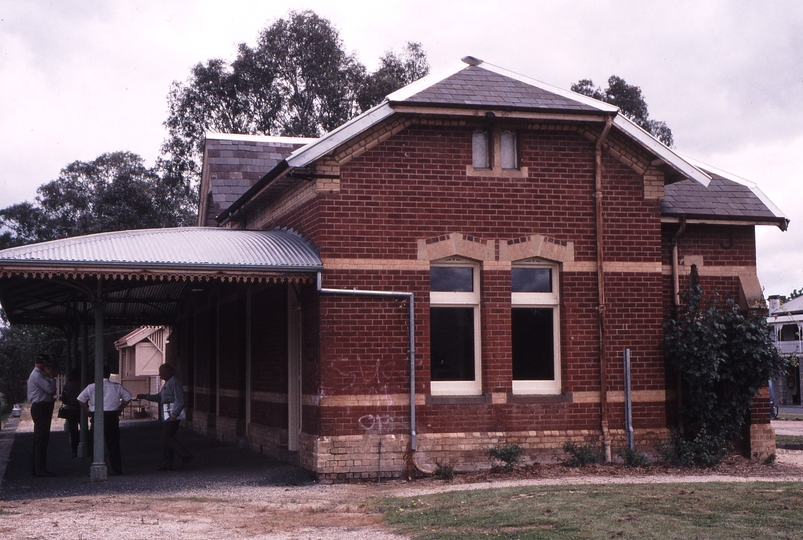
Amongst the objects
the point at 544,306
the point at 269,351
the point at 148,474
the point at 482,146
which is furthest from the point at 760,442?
the point at 148,474

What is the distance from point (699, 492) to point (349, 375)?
4.80 metres

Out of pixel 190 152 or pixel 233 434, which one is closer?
pixel 233 434

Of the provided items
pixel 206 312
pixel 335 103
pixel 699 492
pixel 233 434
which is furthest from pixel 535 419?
pixel 335 103

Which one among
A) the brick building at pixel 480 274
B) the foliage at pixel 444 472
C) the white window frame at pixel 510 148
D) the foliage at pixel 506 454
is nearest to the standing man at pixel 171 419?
the brick building at pixel 480 274

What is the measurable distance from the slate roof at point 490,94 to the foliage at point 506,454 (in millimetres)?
4751

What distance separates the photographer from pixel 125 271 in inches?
481

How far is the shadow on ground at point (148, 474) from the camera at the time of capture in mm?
12734

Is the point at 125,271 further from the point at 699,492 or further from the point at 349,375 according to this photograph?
the point at 699,492

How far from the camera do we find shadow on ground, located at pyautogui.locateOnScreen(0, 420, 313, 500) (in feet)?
41.8

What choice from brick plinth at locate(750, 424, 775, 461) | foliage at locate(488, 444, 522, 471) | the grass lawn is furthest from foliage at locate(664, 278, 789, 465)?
foliage at locate(488, 444, 522, 471)

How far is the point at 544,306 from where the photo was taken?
1410 cm

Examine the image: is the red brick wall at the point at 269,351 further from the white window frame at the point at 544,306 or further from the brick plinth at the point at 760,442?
the brick plinth at the point at 760,442

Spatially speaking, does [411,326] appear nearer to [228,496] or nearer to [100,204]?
[228,496]

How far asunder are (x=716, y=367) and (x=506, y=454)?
3.33 m
